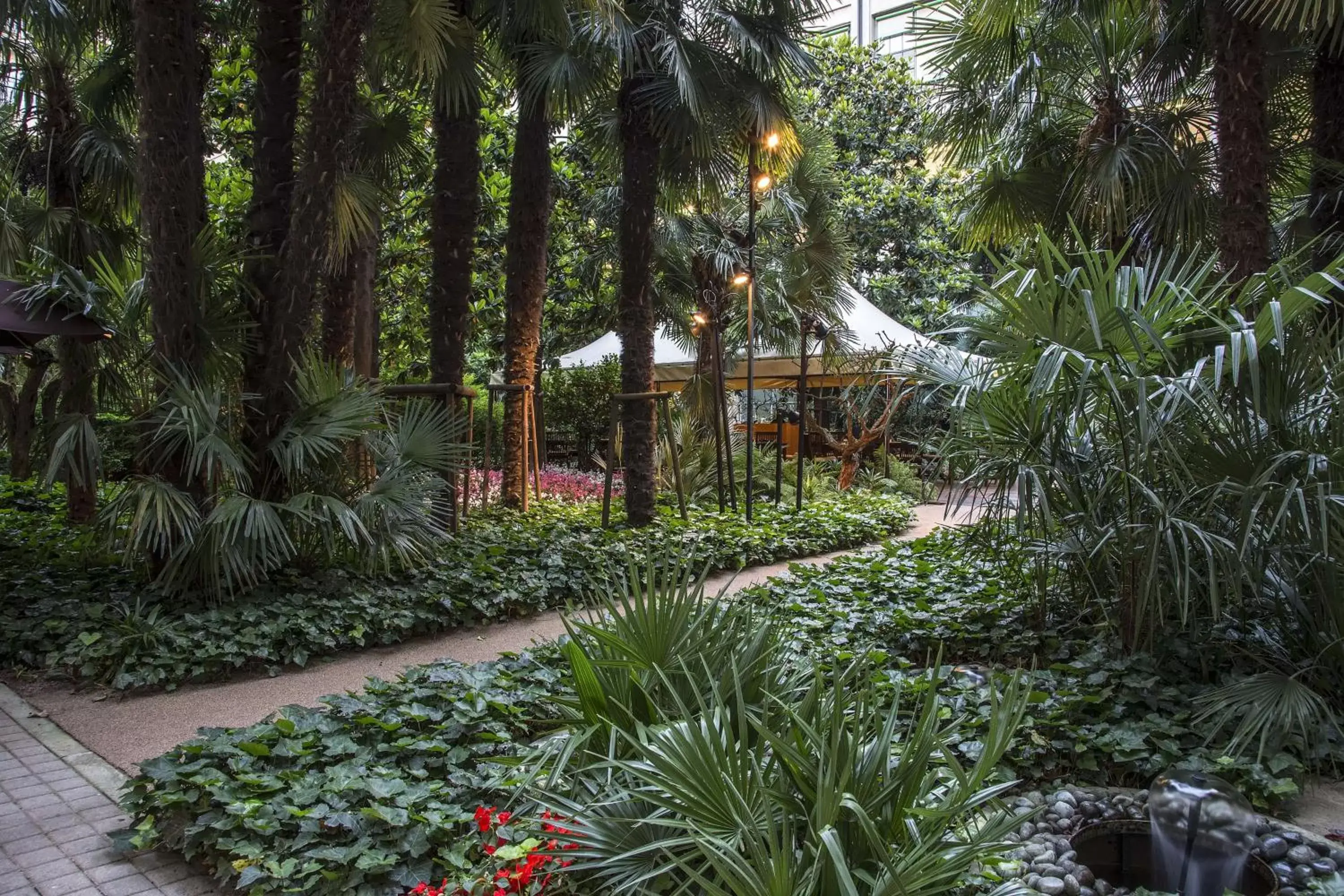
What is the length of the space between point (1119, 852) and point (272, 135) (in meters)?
6.86

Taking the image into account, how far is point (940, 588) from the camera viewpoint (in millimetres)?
6301

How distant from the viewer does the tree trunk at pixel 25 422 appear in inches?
384

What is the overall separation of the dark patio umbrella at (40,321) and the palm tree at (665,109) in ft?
15.6

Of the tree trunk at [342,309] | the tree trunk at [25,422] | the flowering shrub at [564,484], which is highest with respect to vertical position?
the tree trunk at [342,309]

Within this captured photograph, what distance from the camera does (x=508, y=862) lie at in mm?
2623

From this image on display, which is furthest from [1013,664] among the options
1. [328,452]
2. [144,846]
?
[328,452]

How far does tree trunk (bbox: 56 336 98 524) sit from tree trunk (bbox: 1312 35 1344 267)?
8.22m

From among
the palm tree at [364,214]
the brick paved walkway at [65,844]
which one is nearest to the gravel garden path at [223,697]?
the brick paved walkway at [65,844]

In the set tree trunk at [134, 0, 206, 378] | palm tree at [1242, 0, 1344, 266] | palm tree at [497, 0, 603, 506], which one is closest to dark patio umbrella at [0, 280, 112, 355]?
tree trunk at [134, 0, 206, 378]

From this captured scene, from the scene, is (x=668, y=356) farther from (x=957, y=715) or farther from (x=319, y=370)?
(x=957, y=715)

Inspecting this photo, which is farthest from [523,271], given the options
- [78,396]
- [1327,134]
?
[1327,134]

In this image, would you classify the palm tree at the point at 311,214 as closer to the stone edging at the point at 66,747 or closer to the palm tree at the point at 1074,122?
the stone edging at the point at 66,747

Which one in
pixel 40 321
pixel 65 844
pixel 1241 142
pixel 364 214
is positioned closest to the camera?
pixel 65 844

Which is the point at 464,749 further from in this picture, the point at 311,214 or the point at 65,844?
the point at 311,214
